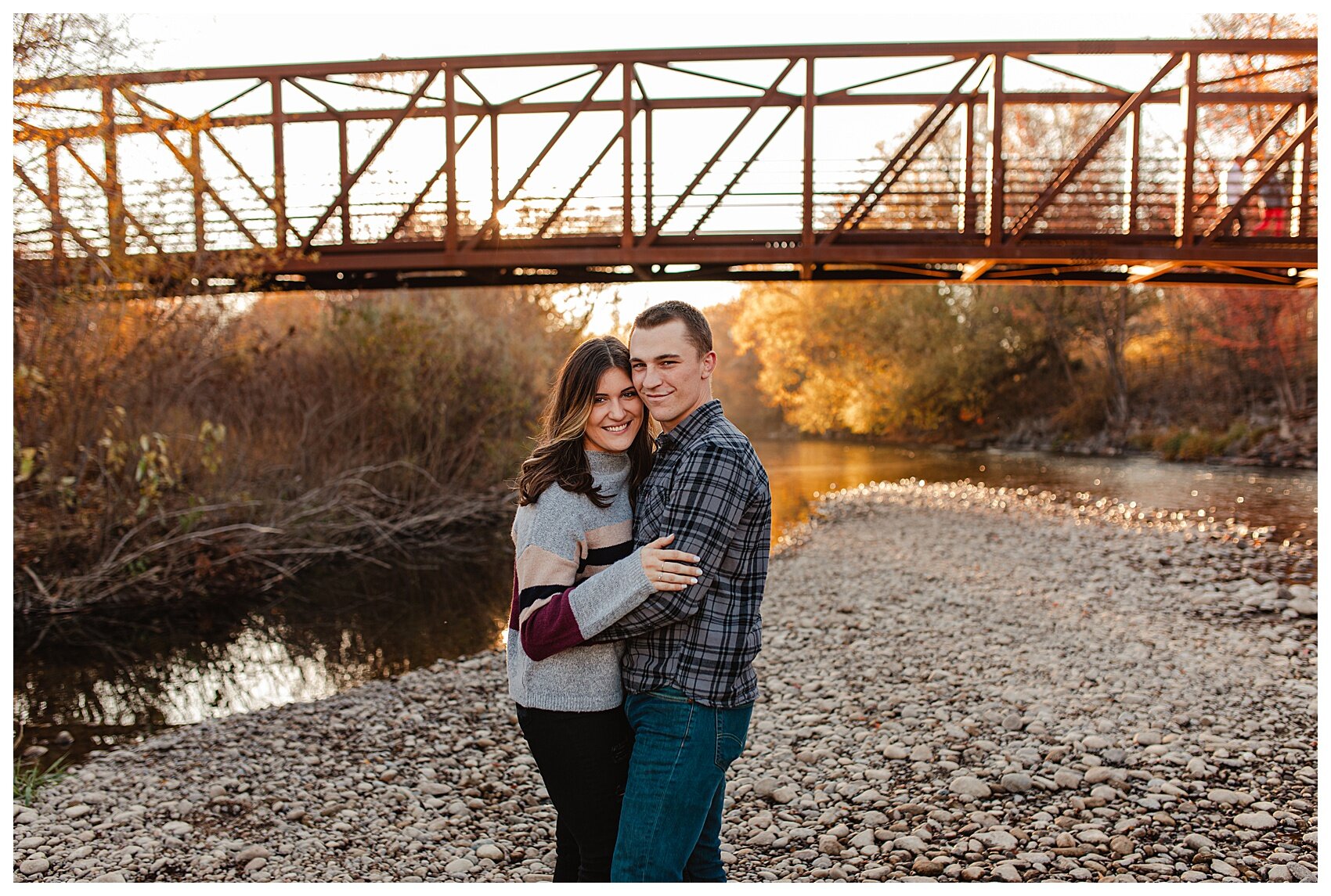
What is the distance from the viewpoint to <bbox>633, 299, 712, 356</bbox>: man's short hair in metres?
2.66

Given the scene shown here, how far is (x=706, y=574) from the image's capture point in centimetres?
247

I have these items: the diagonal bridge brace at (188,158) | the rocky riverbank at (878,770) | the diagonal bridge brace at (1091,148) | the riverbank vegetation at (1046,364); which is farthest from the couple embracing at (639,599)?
the riverbank vegetation at (1046,364)

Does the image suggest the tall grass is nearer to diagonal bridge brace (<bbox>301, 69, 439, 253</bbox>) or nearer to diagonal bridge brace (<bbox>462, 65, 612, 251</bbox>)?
diagonal bridge brace (<bbox>301, 69, 439, 253</bbox>)

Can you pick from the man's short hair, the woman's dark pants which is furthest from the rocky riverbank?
the man's short hair

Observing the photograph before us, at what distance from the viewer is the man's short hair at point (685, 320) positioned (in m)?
2.66

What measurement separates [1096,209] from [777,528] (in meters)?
15.8

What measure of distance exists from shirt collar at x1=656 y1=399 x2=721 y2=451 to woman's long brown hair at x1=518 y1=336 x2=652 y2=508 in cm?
16

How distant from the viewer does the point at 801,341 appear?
3347cm

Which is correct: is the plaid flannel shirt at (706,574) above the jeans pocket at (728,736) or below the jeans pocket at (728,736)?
above

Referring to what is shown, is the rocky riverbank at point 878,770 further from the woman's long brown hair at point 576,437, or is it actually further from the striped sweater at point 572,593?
the woman's long brown hair at point 576,437

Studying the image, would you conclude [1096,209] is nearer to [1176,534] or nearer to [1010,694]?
[1176,534]

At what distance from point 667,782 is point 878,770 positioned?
9.86 feet

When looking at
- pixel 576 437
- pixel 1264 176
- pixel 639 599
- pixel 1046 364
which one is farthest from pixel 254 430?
pixel 1046 364

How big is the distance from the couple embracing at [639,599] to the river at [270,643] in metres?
5.59
